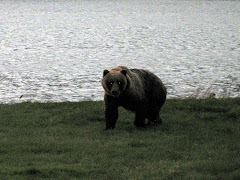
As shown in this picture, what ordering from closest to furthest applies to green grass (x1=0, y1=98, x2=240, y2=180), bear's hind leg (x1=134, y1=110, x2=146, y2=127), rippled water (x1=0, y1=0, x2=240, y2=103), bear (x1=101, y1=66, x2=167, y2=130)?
green grass (x1=0, y1=98, x2=240, y2=180) < bear (x1=101, y1=66, x2=167, y2=130) < bear's hind leg (x1=134, y1=110, x2=146, y2=127) < rippled water (x1=0, y1=0, x2=240, y2=103)

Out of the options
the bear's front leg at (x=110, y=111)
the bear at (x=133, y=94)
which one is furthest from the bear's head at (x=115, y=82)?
the bear's front leg at (x=110, y=111)

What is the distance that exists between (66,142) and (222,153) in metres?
3.03

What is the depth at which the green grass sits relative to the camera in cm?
748

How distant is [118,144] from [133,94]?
168cm

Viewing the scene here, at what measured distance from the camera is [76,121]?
1144 cm

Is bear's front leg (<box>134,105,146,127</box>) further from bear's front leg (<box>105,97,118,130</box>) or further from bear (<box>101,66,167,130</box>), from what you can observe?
bear's front leg (<box>105,97,118,130</box>)

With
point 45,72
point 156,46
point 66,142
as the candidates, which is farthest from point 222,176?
point 156,46

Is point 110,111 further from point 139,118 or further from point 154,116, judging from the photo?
point 154,116

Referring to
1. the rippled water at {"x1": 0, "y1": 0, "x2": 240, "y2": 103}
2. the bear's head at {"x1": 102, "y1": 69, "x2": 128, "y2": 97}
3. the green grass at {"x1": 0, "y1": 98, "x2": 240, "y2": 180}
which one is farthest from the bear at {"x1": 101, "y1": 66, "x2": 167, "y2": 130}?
the rippled water at {"x1": 0, "y1": 0, "x2": 240, "y2": 103}

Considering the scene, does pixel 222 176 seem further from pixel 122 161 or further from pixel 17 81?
pixel 17 81

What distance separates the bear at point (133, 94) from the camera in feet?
33.3

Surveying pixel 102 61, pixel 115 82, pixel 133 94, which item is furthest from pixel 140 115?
pixel 102 61

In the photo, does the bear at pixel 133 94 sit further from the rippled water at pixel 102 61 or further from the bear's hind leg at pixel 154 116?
the rippled water at pixel 102 61

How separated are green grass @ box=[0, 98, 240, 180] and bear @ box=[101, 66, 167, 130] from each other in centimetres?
36
